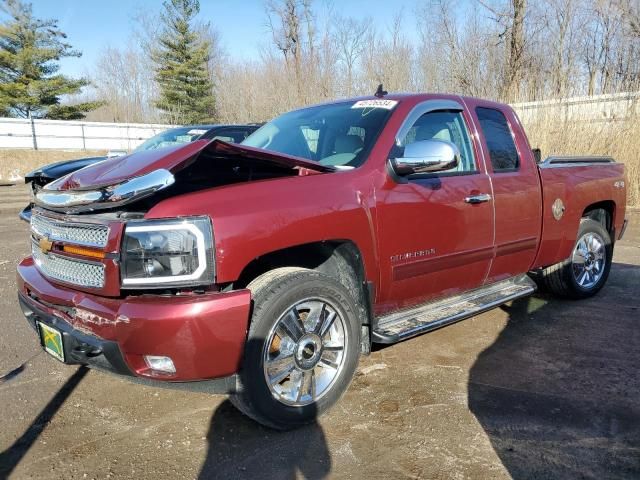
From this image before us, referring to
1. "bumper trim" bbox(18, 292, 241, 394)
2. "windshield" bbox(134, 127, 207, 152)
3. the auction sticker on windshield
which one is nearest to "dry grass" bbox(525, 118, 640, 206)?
"windshield" bbox(134, 127, 207, 152)

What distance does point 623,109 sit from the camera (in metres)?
10.9

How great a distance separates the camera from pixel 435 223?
11.6 ft

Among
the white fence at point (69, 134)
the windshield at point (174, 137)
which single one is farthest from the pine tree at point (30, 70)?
the windshield at point (174, 137)

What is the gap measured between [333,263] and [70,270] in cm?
148

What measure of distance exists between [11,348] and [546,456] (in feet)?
12.5

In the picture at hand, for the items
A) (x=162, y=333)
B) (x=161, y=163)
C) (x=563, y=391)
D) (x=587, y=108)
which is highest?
(x=587, y=108)

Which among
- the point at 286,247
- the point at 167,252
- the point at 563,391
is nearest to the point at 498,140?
the point at 563,391

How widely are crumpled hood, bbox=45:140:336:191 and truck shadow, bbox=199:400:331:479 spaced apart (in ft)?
4.68

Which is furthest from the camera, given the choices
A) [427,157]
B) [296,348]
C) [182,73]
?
[182,73]

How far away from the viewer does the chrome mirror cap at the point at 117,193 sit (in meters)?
2.54

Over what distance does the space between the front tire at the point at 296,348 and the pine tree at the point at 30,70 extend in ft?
117

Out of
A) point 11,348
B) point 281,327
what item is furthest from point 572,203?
point 11,348

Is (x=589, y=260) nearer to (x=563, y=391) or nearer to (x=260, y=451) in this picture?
(x=563, y=391)

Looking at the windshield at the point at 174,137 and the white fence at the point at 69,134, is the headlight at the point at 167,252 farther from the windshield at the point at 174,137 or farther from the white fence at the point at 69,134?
the white fence at the point at 69,134
